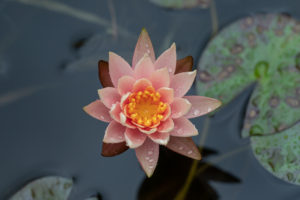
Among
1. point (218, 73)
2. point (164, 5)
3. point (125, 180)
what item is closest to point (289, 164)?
point (218, 73)

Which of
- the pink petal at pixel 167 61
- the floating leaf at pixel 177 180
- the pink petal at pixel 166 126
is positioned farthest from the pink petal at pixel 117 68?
the floating leaf at pixel 177 180

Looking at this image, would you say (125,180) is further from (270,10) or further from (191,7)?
(270,10)

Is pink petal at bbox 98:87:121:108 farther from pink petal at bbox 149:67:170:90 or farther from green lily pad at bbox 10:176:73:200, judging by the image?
green lily pad at bbox 10:176:73:200

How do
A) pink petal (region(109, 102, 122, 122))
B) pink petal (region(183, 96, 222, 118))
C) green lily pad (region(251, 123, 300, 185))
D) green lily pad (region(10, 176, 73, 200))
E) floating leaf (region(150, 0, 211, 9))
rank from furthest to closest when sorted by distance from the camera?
floating leaf (region(150, 0, 211, 9)), green lily pad (region(251, 123, 300, 185)), green lily pad (region(10, 176, 73, 200)), pink petal (region(183, 96, 222, 118)), pink petal (region(109, 102, 122, 122))

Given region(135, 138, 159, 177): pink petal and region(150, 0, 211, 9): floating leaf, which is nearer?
region(135, 138, 159, 177): pink petal

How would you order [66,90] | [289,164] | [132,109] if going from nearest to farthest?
1. [132,109]
2. [289,164]
3. [66,90]

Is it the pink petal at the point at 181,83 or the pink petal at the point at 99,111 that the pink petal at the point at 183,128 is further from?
the pink petal at the point at 99,111

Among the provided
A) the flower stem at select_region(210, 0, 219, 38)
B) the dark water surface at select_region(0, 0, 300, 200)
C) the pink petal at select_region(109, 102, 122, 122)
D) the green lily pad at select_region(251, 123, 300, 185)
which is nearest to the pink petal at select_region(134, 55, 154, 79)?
the pink petal at select_region(109, 102, 122, 122)
